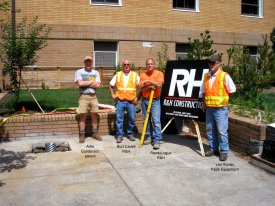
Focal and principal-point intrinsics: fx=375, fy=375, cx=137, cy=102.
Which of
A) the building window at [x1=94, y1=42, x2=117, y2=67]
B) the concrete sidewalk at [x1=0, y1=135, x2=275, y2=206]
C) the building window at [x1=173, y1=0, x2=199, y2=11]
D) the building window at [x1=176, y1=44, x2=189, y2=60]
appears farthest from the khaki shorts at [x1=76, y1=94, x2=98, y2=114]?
the building window at [x1=173, y1=0, x2=199, y2=11]

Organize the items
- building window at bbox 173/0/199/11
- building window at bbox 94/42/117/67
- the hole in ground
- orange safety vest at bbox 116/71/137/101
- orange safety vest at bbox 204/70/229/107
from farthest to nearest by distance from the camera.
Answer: building window at bbox 173/0/199/11, building window at bbox 94/42/117/67, orange safety vest at bbox 116/71/137/101, the hole in ground, orange safety vest at bbox 204/70/229/107

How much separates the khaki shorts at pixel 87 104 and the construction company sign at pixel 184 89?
1439 millimetres

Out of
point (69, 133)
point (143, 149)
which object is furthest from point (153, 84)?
point (69, 133)

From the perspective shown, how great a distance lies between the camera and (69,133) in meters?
8.20

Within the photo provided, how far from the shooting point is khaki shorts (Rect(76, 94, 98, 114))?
7.69m

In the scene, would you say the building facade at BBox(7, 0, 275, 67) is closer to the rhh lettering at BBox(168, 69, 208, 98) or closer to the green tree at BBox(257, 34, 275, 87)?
the green tree at BBox(257, 34, 275, 87)

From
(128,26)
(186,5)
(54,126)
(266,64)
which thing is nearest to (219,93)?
(54,126)

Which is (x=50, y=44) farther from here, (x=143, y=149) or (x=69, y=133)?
(x=143, y=149)

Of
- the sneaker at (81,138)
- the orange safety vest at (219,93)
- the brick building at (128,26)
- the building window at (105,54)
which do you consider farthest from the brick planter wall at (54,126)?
the building window at (105,54)

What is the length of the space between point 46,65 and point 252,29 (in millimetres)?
12942

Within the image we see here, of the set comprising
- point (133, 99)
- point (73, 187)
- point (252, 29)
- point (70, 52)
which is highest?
point (252, 29)

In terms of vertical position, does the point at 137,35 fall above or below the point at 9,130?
above

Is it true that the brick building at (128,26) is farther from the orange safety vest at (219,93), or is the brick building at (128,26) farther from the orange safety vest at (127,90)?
the orange safety vest at (219,93)

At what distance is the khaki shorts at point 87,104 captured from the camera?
7.69 metres
